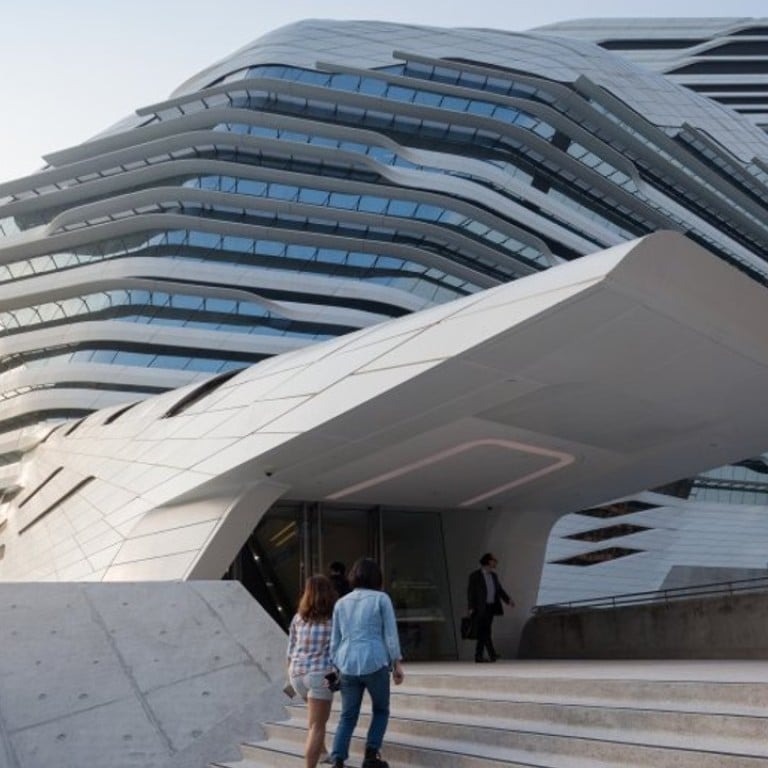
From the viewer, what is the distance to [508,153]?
62.2 meters

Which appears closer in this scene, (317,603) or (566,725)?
(566,725)

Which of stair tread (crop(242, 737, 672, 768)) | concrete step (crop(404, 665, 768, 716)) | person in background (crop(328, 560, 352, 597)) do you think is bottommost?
stair tread (crop(242, 737, 672, 768))

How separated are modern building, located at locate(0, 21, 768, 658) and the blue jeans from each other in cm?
393

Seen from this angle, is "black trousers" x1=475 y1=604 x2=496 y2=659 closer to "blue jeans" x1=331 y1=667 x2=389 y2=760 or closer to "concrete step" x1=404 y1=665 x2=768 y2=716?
"concrete step" x1=404 y1=665 x2=768 y2=716

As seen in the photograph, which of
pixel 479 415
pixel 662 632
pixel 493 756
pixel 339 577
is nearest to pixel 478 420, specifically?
pixel 479 415

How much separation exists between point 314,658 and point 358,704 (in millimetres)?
566

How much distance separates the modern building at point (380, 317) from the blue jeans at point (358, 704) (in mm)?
3930

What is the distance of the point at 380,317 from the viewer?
176ft

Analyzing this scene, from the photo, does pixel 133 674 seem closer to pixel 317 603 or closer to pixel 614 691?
pixel 317 603

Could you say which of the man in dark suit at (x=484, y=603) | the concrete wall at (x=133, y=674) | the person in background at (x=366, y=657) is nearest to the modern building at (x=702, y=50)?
the man in dark suit at (x=484, y=603)

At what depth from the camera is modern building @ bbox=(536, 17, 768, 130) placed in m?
107

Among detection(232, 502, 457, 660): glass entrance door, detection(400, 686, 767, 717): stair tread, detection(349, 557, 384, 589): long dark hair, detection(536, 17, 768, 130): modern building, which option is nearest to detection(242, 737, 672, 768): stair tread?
detection(400, 686, 767, 717): stair tread

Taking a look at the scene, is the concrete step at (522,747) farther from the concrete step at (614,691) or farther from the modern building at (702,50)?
the modern building at (702,50)

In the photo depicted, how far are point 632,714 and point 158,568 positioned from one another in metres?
7.35
